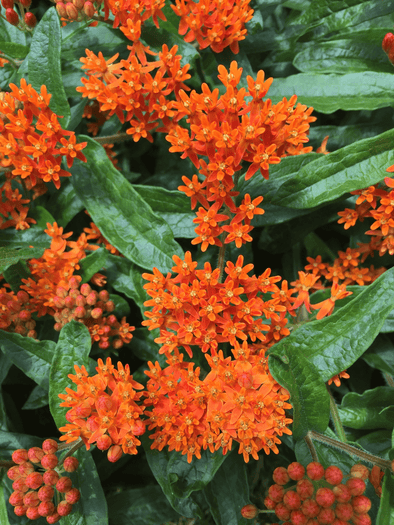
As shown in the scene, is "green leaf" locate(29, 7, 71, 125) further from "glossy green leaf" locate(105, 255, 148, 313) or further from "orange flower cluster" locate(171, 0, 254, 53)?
"glossy green leaf" locate(105, 255, 148, 313)

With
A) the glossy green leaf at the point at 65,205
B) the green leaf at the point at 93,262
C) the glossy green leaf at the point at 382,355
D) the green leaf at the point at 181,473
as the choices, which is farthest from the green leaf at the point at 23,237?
the glossy green leaf at the point at 382,355

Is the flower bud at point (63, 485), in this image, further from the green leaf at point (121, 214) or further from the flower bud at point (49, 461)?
the green leaf at point (121, 214)

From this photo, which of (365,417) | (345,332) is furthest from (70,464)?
(365,417)

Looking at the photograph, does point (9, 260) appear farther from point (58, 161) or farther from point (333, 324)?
point (333, 324)

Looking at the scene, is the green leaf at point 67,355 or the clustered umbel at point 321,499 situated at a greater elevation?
the green leaf at point 67,355

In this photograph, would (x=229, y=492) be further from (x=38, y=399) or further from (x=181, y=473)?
(x=38, y=399)

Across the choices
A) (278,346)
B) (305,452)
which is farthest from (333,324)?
(305,452)
